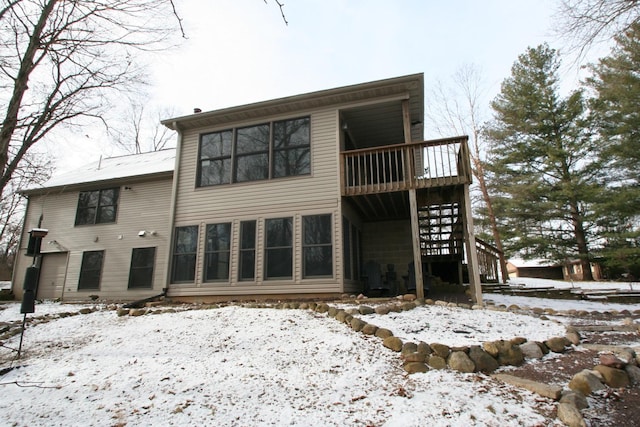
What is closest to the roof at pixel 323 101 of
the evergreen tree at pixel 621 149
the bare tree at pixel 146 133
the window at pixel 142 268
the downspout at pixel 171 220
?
the downspout at pixel 171 220

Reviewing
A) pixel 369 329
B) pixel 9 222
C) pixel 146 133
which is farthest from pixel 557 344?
pixel 9 222

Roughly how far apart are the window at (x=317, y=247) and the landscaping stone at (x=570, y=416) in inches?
212

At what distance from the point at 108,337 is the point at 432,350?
4.99 meters

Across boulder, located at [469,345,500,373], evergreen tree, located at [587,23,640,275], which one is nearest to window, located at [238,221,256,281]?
boulder, located at [469,345,500,373]

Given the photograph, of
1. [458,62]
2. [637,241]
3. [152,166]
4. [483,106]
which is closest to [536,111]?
[483,106]

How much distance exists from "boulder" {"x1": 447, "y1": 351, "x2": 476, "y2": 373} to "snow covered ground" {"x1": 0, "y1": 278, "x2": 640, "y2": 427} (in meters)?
0.12

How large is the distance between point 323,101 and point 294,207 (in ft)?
9.04

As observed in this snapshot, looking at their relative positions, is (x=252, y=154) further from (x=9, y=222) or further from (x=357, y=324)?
(x=9, y=222)

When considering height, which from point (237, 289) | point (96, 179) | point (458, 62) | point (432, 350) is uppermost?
point (458, 62)

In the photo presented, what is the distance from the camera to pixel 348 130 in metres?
9.34

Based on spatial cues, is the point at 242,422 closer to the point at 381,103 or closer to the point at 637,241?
the point at 381,103

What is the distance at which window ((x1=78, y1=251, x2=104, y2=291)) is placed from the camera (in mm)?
10852

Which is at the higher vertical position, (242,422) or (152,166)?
(152,166)

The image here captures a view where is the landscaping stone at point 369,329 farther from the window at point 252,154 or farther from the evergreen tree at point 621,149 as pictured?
the evergreen tree at point 621,149
